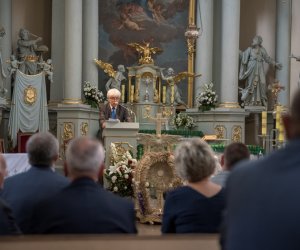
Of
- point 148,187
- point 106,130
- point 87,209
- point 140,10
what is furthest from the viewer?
point 140,10

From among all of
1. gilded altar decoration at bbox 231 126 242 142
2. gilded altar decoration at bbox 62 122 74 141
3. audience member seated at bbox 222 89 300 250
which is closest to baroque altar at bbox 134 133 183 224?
audience member seated at bbox 222 89 300 250

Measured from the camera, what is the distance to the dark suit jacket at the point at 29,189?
384cm

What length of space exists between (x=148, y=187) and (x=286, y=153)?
6983 millimetres

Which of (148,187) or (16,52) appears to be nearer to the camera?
(148,187)

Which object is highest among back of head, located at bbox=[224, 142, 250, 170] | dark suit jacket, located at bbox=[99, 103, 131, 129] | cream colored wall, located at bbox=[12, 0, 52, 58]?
cream colored wall, located at bbox=[12, 0, 52, 58]

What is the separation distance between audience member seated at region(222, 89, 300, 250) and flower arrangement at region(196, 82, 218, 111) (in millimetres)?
14984

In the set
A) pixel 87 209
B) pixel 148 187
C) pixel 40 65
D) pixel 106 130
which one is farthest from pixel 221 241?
pixel 40 65

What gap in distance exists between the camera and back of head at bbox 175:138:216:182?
13.3 feet

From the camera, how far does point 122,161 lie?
9.55m

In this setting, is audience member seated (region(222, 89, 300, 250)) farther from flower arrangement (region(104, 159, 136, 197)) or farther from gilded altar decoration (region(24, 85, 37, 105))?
gilded altar decoration (region(24, 85, 37, 105))

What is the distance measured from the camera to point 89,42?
17.4 metres

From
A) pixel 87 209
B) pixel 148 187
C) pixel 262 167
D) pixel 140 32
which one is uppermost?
pixel 140 32

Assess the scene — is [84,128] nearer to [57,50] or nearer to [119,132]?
[57,50]

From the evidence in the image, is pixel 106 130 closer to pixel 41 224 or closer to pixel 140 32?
pixel 41 224
